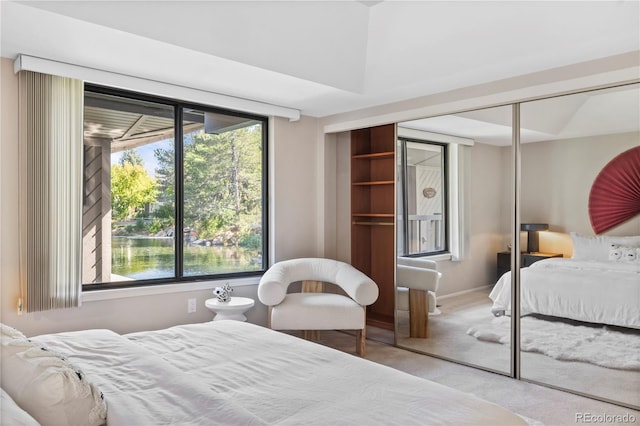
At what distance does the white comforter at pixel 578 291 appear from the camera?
2918mm

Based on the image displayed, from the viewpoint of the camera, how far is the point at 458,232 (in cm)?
385

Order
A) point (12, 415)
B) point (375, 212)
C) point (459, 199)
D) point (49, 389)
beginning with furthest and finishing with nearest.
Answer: point (375, 212), point (459, 199), point (49, 389), point (12, 415)

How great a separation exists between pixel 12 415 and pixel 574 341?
3.20 metres

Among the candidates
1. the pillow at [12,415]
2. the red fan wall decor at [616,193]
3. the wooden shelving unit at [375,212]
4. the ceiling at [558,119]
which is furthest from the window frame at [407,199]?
the pillow at [12,415]

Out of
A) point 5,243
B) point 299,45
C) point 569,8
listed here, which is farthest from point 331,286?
point 569,8

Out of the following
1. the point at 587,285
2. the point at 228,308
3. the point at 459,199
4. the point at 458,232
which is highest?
the point at 459,199

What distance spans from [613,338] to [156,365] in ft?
9.12

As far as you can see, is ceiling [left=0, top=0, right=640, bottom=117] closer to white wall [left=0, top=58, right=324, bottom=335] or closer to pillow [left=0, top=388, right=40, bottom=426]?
white wall [left=0, top=58, right=324, bottom=335]

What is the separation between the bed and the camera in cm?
292

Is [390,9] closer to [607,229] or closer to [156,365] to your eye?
[607,229]

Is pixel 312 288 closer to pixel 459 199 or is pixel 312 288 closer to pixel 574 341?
pixel 459 199

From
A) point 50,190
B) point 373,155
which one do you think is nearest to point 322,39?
point 373,155

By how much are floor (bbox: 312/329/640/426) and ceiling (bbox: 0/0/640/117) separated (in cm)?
223

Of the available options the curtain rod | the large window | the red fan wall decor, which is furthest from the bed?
the curtain rod
